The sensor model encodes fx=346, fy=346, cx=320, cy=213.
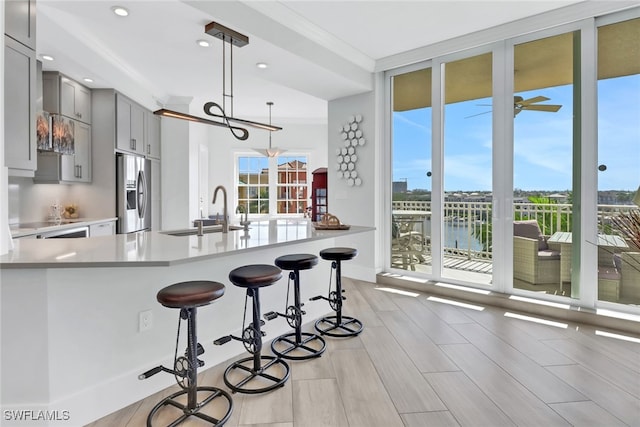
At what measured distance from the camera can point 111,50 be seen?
3873mm

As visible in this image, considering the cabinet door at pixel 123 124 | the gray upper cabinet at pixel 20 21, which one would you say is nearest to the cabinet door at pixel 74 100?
the cabinet door at pixel 123 124

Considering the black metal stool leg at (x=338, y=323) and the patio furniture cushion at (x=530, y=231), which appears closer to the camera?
the black metal stool leg at (x=338, y=323)

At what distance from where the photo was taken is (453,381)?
2.24 metres

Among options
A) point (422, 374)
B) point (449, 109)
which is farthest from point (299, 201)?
point (422, 374)

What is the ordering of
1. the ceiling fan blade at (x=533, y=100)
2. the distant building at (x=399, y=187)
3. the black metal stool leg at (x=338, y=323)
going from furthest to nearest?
the distant building at (x=399, y=187)
the ceiling fan blade at (x=533, y=100)
the black metal stool leg at (x=338, y=323)

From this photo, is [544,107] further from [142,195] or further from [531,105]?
[142,195]

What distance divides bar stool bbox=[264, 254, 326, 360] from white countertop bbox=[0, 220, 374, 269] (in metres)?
0.17

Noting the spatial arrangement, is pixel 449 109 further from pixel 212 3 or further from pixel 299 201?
pixel 299 201

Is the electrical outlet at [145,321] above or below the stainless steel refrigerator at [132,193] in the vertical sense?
below

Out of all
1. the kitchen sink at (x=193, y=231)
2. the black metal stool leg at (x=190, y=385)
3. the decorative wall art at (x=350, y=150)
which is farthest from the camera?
the decorative wall art at (x=350, y=150)

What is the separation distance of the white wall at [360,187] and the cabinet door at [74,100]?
10.6 feet

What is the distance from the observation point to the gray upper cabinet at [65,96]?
12.5 feet

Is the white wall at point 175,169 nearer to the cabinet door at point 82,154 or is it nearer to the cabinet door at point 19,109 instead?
the cabinet door at point 82,154

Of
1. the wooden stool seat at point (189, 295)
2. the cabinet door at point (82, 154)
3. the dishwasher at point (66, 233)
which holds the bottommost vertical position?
the wooden stool seat at point (189, 295)
